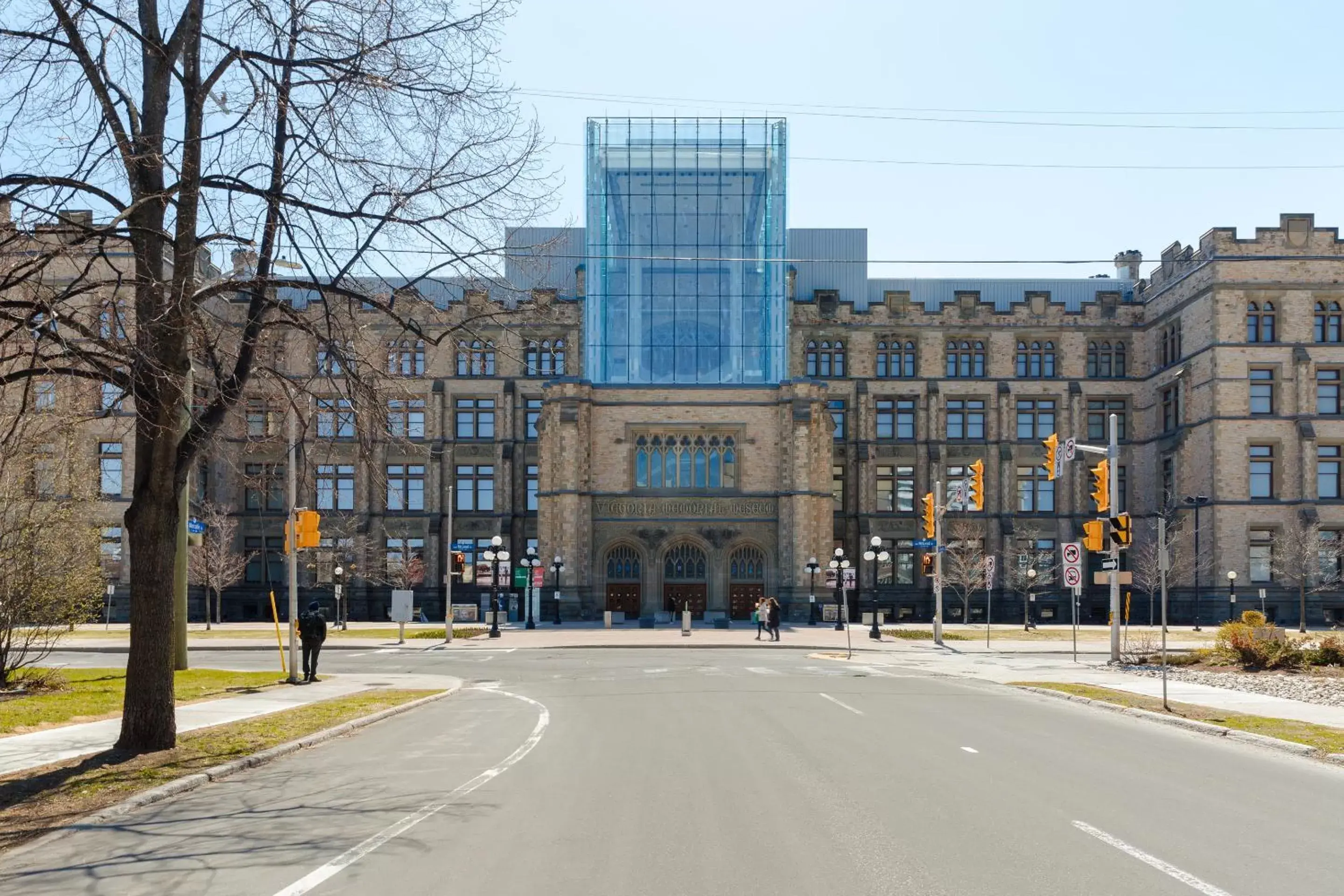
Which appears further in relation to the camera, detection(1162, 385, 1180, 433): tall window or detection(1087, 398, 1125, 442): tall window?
detection(1087, 398, 1125, 442): tall window

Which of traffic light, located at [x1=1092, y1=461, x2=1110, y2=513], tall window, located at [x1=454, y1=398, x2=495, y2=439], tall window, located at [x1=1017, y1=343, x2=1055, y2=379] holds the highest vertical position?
tall window, located at [x1=1017, y1=343, x2=1055, y2=379]

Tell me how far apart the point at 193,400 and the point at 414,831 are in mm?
8945

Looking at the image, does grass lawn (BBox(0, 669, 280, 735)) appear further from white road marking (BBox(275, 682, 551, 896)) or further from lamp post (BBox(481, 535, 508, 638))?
lamp post (BBox(481, 535, 508, 638))

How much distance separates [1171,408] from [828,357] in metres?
18.2

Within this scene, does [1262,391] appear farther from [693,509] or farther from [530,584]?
[530,584]

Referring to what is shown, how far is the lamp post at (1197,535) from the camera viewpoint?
57.0 metres

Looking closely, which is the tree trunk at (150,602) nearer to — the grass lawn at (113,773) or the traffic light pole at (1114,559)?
the grass lawn at (113,773)

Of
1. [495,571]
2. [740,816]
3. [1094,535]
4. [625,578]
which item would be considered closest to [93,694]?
[740,816]

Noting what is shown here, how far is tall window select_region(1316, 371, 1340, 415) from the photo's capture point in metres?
58.8

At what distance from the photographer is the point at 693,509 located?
59.0 metres

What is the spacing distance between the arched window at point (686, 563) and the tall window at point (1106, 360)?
2484 cm

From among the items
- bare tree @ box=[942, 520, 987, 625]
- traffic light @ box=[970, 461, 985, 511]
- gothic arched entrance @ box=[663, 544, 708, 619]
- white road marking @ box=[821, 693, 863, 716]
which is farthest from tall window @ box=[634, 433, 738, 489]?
white road marking @ box=[821, 693, 863, 716]

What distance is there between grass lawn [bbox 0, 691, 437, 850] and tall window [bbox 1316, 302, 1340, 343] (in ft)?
183

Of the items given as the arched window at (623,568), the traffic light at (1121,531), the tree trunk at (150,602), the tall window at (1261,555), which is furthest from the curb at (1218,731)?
the tall window at (1261,555)
